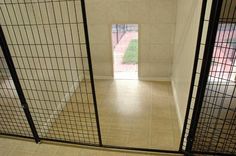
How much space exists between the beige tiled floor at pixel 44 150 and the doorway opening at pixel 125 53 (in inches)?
82.6

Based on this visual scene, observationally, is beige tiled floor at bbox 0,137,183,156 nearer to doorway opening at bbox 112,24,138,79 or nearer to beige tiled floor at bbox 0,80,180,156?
beige tiled floor at bbox 0,80,180,156

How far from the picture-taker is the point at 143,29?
3.63m

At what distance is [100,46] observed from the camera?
395cm

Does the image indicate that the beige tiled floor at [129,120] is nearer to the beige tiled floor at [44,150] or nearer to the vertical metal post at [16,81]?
the beige tiled floor at [44,150]

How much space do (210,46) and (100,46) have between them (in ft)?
8.62

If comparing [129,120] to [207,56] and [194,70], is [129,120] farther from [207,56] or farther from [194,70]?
[207,56]

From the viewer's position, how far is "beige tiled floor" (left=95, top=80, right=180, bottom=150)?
8.53 feet

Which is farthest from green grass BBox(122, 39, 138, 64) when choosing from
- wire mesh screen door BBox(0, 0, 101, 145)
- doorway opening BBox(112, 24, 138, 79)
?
wire mesh screen door BBox(0, 0, 101, 145)

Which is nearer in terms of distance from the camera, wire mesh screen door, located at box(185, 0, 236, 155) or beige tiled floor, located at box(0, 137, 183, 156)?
wire mesh screen door, located at box(185, 0, 236, 155)

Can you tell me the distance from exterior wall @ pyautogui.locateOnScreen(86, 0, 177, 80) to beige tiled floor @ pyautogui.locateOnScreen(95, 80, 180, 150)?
356 mm

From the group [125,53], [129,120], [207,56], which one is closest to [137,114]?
[129,120]

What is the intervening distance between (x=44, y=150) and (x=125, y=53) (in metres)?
3.94

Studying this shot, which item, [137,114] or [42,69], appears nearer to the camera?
[42,69]

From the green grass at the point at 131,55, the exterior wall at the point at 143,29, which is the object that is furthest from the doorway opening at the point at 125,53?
the exterior wall at the point at 143,29
